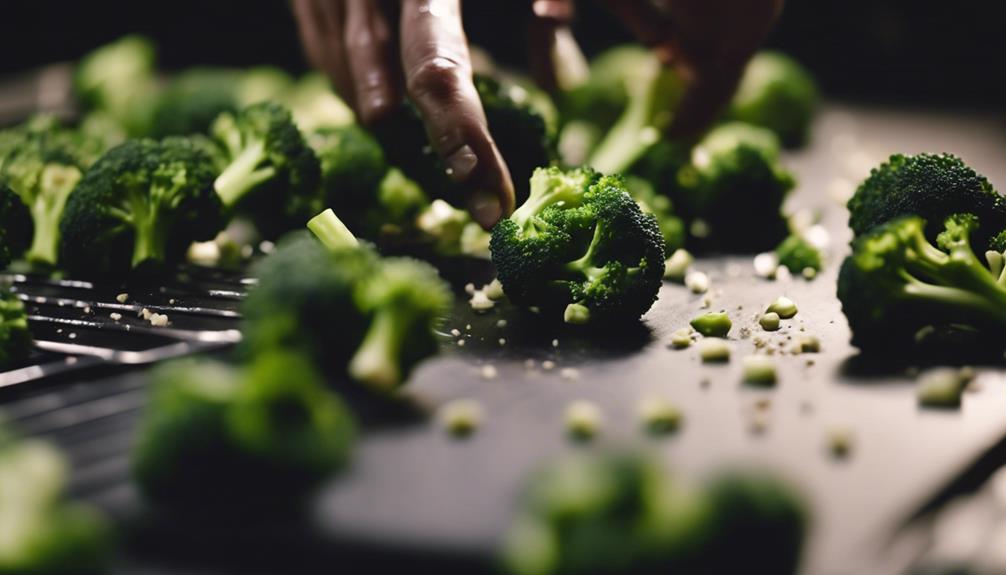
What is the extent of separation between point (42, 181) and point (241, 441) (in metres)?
1.09

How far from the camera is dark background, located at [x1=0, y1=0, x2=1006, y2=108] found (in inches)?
140

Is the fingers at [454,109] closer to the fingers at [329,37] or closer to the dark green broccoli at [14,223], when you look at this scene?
the fingers at [329,37]

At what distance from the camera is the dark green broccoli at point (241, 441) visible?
94 cm

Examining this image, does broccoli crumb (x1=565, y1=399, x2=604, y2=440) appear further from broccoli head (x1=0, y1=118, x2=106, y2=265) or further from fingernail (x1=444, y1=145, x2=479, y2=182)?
broccoli head (x1=0, y1=118, x2=106, y2=265)

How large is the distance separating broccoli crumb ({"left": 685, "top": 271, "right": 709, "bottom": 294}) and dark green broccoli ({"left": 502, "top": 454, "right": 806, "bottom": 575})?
84cm

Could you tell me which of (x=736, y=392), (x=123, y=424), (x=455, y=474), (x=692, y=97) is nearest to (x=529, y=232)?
(x=736, y=392)

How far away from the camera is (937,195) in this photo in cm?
150

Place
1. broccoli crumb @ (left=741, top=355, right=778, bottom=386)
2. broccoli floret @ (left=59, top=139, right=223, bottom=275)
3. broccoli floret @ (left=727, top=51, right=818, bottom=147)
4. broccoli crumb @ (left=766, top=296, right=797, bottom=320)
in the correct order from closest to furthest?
broccoli crumb @ (left=741, top=355, right=778, bottom=386)
broccoli crumb @ (left=766, top=296, right=797, bottom=320)
broccoli floret @ (left=59, top=139, right=223, bottom=275)
broccoli floret @ (left=727, top=51, right=818, bottom=147)

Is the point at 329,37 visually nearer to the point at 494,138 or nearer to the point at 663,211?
the point at 494,138

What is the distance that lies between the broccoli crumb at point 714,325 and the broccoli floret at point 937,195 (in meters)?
0.36

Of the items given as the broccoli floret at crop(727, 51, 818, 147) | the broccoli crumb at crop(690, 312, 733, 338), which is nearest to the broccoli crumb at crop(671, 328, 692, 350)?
the broccoli crumb at crop(690, 312, 733, 338)

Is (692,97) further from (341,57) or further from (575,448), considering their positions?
(575,448)

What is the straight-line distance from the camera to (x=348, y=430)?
A: 1015 millimetres

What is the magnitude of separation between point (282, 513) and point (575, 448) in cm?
33
